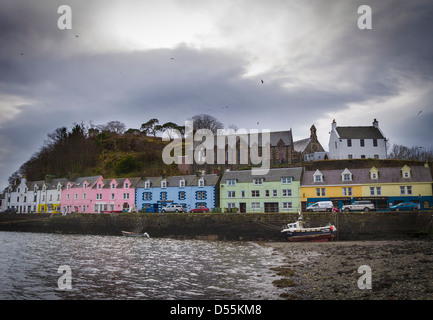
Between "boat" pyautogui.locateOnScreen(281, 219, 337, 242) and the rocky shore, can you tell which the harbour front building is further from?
the rocky shore

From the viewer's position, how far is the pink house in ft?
197

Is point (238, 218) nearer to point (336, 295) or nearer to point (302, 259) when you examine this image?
point (302, 259)

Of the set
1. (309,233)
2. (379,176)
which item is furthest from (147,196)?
(379,176)

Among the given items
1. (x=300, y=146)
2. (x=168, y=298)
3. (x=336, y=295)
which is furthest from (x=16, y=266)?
(x=300, y=146)

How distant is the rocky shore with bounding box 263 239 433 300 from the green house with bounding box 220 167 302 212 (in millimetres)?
21763

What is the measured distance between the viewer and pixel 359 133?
207ft

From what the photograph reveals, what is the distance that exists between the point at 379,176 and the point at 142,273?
38585mm

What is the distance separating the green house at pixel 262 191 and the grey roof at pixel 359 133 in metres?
18.1

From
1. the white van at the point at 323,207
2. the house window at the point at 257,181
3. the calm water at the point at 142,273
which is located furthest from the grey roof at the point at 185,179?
the calm water at the point at 142,273

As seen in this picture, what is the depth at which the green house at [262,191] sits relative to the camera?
48656mm

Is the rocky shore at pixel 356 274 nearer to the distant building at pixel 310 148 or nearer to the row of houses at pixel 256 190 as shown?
the row of houses at pixel 256 190

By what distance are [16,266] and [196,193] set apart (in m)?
32.6

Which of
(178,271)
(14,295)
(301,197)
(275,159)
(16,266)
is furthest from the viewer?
(275,159)
